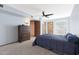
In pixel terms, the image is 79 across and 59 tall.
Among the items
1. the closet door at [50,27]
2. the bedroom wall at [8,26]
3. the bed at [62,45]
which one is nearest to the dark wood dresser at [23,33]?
the bedroom wall at [8,26]

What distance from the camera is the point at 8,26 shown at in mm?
5508

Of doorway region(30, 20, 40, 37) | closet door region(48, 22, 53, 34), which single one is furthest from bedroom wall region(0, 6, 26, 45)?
closet door region(48, 22, 53, 34)

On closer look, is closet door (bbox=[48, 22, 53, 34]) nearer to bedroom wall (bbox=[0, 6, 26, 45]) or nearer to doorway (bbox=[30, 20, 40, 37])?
doorway (bbox=[30, 20, 40, 37])

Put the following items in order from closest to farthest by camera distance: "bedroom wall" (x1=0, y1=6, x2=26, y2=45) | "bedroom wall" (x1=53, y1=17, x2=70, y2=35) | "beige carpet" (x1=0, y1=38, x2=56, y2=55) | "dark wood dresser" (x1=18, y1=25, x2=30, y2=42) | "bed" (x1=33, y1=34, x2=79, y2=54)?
"bed" (x1=33, y1=34, x2=79, y2=54)
"beige carpet" (x1=0, y1=38, x2=56, y2=55)
"bedroom wall" (x1=0, y1=6, x2=26, y2=45)
"dark wood dresser" (x1=18, y1=25, x2=30, y2=42)
"bedroom wall" (x1=53, y1=17, x2=70, y2=35)

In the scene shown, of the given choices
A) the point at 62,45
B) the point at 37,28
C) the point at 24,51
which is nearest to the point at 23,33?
the point at 24,51

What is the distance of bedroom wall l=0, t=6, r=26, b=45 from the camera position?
5012 millimetres

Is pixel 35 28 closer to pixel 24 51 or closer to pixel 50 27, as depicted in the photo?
pixel 50 27

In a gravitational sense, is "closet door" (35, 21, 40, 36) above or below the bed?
above

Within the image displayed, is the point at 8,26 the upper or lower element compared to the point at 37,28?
upper

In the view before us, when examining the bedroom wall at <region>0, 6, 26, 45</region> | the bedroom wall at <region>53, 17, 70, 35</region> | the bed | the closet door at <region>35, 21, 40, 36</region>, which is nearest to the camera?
the bed

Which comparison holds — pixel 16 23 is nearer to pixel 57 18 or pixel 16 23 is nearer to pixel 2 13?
pixel 2 13

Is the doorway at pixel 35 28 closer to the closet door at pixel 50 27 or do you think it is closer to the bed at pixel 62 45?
the closet door at pixel 50 27

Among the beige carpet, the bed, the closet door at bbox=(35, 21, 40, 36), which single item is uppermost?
the closet door at bbox=(35, 21, 40, 36)
